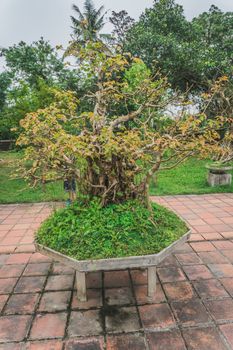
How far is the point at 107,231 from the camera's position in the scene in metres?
2.43

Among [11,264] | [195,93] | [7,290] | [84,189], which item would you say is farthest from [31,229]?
[195,93]

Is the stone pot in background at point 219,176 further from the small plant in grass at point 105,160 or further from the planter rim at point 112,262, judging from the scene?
the planter rim at point 112,262

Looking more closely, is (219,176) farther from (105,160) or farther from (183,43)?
(183,43)

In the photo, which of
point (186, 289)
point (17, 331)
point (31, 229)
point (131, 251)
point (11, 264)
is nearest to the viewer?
point (17, 331)

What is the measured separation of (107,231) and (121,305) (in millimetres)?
631

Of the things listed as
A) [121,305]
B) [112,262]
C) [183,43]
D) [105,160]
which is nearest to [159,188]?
[105,160]

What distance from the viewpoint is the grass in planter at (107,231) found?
2.31 m

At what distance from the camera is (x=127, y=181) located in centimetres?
272

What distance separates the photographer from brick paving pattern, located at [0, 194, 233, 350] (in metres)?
2.05

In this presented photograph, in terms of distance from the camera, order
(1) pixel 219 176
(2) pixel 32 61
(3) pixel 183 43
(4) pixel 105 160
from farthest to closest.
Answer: (2) pixel 32 61, (3) pixel 183 43, (1) pixel 219 176, (4) pixel 105 160

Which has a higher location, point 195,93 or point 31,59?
point 31,59

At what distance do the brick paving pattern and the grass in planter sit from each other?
1.64ft

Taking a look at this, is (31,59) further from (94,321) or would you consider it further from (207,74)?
(94,321)

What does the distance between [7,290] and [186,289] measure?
165 centimetres
